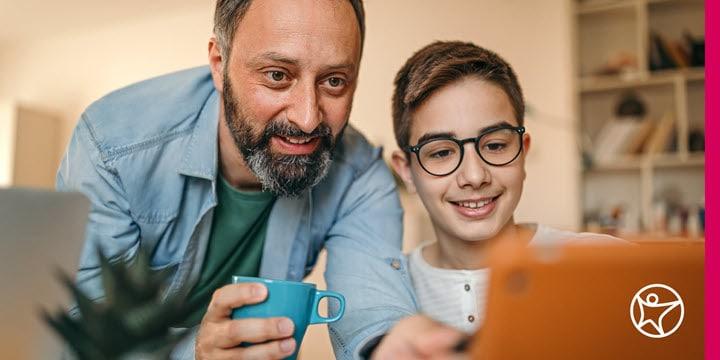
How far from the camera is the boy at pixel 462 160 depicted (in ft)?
2.63

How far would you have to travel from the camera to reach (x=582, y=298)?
1.16ft

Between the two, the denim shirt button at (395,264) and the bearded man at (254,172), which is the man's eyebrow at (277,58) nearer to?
the bearded man at (254,172)

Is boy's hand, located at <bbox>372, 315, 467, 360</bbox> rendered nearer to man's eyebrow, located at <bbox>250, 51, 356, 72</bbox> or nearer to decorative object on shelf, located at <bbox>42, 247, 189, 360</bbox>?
decorative object on shelf, located at <bbox>42, 247, 189, 360</bbox>

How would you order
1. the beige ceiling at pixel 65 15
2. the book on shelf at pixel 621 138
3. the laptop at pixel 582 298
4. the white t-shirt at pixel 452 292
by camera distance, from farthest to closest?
the book on shelf at pixel 621 138
the beige ceiling at pixel 65 15
the white t-shirt at pixel 452 292
the laptop at pixel 582 298

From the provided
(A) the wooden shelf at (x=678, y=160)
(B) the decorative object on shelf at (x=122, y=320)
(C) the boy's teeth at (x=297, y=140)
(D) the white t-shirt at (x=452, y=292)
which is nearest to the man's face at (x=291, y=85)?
(C) the boy's teeth at (x=297, y=140)

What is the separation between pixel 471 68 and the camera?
0.84 meters

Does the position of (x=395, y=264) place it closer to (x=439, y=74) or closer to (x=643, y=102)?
(x=439, y=74)

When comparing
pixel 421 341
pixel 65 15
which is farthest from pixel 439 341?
pixel 65 15

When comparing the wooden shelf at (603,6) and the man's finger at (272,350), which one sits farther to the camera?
the wooden shelf at (603,6)

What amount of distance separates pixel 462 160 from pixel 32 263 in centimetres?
52

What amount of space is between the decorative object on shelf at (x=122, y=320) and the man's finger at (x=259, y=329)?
113 mm

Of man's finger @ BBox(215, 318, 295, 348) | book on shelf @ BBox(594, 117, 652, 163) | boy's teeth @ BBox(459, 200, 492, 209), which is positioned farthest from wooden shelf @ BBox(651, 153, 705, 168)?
man's finger @ BBox(215, 318, 295, 348)

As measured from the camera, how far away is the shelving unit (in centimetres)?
239

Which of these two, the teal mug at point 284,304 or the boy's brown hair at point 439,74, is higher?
the boy's brown hair at point 439,74
